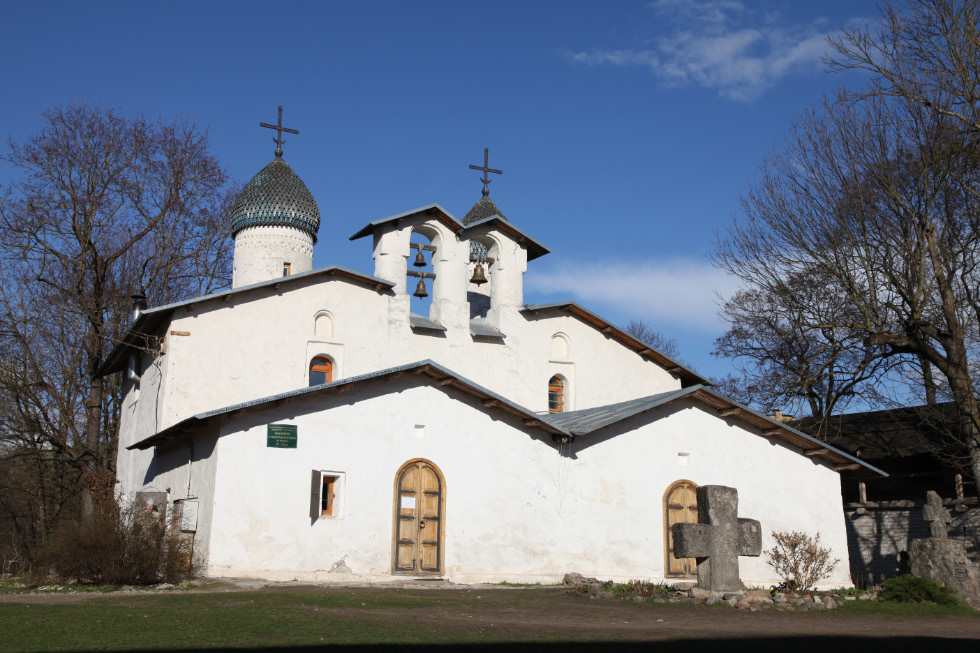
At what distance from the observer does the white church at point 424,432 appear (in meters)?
16.2

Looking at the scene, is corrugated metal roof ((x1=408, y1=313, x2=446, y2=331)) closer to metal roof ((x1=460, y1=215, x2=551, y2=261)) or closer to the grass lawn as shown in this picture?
metal roof ((x1=460, y1=215, x2=551, y2=261))

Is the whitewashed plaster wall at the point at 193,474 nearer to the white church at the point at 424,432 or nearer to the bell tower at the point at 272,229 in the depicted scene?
the white church at the point at 424,432

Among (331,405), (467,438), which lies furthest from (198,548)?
(467,438)

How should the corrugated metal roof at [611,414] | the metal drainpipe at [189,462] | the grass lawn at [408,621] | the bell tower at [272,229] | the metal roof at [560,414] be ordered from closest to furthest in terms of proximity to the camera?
the grass lawn at [408,621]
the metal roof at [560,414]
the metal drainpipe at [189,462]
the corrugated metal roof at [611,414]
the bell tower at [272,229]

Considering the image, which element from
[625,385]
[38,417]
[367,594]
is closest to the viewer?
[367,594]

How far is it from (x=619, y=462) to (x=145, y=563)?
29.8 feet

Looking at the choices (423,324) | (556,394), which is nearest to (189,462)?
→ (423,324)

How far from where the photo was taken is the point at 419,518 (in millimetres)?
17078

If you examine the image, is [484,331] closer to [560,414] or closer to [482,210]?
[560,414]

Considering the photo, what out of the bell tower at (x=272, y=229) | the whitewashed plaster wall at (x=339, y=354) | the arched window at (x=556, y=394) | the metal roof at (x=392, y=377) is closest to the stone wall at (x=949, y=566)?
the metal roof at (x=392, y=377)

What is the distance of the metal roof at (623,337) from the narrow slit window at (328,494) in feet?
27.4

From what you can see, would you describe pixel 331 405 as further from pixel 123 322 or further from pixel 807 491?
pixel 123 322

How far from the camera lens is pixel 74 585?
14.8 meters

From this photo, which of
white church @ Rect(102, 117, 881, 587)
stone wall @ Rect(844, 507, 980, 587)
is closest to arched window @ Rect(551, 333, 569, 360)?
white church @ Rect(102, 117, 881, 587)
